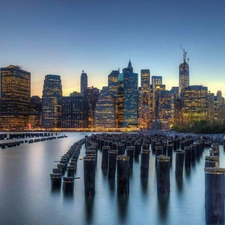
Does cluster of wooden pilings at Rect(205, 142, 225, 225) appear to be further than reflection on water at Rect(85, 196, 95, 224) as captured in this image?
No

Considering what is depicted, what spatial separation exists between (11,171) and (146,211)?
1289 centimetres

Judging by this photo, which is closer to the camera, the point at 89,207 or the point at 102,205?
the point at 89,207

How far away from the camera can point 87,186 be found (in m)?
14.1


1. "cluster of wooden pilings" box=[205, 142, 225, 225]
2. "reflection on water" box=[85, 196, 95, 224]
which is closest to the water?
"reflection on water" box=[85, 196, 95, 224]

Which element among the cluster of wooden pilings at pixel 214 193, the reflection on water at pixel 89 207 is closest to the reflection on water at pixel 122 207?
the reflection on water at pixel 89 207

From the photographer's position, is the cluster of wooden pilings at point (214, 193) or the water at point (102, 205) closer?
the cluster of wooden pilings at point (214, 193)

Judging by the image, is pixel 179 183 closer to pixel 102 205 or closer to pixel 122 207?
pixel 122 207

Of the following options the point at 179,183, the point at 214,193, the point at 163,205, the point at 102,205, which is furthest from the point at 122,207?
the point at 179,183

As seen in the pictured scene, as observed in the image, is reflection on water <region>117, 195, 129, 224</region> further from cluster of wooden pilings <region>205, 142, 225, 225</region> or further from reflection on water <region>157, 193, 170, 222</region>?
cluster of wooden pilings <region>205, 142, 225, 225</region>

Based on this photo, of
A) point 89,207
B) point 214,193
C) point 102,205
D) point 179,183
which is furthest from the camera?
point 179,183

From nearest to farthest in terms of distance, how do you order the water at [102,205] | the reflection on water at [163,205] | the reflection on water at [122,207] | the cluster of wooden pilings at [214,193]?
the cluster of wooden pilings at [214,193], the water at [102,205], the reflection on water at [122,207], the reflection on water at [163,205]

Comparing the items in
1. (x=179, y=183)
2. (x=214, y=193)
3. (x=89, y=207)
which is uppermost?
(x=214, y=193)

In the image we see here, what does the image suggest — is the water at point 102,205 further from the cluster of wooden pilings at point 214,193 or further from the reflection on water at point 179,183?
the cluster of wooden pilings at point 214,193

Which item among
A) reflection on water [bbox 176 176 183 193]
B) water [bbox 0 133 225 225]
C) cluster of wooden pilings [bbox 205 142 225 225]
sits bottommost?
water [bbox 0 133 225 225]
